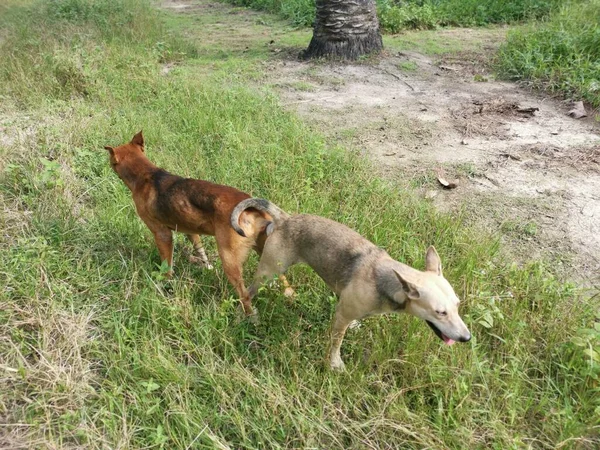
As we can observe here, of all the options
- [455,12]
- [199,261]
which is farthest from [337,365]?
[455,12]

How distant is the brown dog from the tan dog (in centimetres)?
13

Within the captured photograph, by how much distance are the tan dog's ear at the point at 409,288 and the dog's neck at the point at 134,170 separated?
2362 mm

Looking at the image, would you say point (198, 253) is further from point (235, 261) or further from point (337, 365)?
point (337, 365)

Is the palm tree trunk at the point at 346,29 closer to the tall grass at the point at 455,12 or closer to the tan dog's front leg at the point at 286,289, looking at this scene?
the tall grass at the point at 455,12

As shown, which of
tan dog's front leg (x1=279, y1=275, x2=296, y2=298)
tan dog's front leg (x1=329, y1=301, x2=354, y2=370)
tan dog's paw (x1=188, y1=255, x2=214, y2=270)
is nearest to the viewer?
tan dog's front leg (x1=329, y1=301, x2=354, y2=370)

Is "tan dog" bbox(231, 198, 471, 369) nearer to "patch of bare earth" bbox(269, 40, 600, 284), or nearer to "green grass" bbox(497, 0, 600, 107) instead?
"patch of bare earth" bbox(269, 40, 600, 284)

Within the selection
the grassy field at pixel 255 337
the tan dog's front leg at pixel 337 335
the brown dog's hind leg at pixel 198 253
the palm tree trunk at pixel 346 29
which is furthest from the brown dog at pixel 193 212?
the palm tree trunk at pixel 346 29

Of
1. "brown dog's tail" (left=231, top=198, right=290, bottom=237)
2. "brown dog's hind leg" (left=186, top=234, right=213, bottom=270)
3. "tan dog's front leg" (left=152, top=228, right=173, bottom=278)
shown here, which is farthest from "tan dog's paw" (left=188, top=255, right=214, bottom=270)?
"brown dog's tail" (left=231, top=198, right=290, bottom=237)

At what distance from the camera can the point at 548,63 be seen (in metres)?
7.11

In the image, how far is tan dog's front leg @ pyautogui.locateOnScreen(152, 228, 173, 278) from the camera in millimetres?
3789

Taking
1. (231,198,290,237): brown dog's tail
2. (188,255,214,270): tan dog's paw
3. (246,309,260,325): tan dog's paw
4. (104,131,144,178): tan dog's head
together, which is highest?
(104,131,144,178): tan dog's head

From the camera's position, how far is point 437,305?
8.18 ft

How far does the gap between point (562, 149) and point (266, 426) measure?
15.4 feet

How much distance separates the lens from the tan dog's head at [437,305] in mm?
2487
